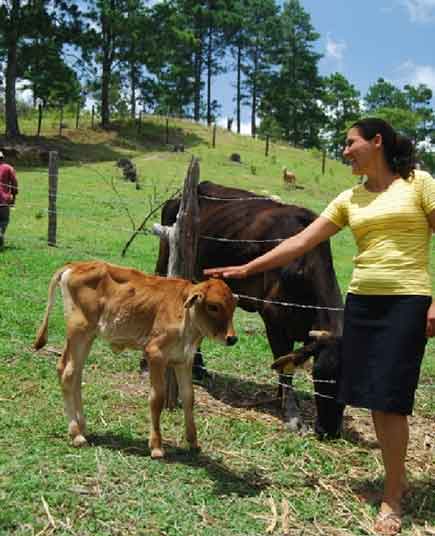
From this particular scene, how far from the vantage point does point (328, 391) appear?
16.8 feet

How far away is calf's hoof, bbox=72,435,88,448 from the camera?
442 centimetres

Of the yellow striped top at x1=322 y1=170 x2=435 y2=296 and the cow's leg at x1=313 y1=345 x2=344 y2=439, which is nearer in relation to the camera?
the yellow striped top at x1=322 y1=170 x2=435 y2=296

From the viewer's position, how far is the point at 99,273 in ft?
14.8

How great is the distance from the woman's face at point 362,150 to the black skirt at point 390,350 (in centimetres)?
73

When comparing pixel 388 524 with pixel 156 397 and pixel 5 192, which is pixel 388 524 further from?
pixel 5 192

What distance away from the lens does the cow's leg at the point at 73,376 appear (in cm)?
444

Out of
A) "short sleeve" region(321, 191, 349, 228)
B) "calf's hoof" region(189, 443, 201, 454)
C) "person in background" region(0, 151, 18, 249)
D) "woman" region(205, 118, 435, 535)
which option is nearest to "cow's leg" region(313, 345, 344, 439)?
"calf's hoof" region(189, 443, 201, 454)

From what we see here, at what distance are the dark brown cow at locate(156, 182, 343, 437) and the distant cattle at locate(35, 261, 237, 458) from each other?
1.16 m

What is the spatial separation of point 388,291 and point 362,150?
2.60ft

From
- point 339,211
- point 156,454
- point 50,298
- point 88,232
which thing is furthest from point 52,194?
point 339,211

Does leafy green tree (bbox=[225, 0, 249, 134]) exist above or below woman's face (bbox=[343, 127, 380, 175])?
above

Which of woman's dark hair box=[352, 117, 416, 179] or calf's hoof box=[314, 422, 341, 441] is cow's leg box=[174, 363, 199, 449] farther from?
woman's dark hair box=[352, 117, 416, 179]

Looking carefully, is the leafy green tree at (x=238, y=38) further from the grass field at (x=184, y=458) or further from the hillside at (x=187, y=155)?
the grass field at (x=184, y=458)

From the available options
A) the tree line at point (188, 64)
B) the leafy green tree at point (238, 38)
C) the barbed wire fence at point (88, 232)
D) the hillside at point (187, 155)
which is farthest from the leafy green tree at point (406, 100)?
the barbed wire fence at point (88, 232)
